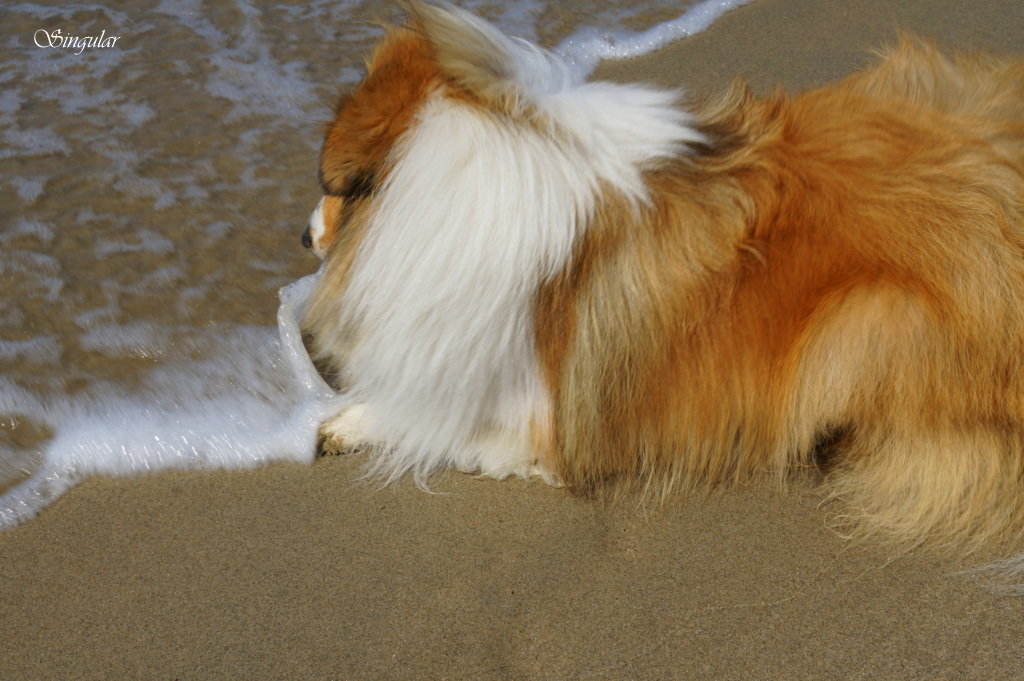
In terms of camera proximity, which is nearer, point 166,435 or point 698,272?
point 698,272

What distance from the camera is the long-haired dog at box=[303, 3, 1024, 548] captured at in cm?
216

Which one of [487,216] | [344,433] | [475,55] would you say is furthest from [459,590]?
[475,55]

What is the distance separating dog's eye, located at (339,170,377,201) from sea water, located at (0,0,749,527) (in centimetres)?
60

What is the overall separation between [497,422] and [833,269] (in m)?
0.83

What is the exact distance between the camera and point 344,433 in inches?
103

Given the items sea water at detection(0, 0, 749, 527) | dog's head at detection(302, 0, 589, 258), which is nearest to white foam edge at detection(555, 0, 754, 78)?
sea water at detection(0, 0, 749, 527)

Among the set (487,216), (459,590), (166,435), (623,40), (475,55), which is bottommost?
(166,435)

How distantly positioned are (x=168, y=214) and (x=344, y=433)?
1380 millimetres

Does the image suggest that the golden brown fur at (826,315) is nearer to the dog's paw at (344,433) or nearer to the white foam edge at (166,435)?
the dog's paw at (344,433)

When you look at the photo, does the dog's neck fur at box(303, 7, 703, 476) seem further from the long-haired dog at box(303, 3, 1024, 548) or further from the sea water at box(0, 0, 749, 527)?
the sea water at box(0, 0, 749, 527)

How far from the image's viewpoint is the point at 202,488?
2541mm

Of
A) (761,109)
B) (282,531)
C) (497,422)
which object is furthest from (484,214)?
(282,531)

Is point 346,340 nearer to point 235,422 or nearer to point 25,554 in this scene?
point 235,422

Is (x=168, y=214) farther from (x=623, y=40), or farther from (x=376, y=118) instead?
(x=623, y=40)
